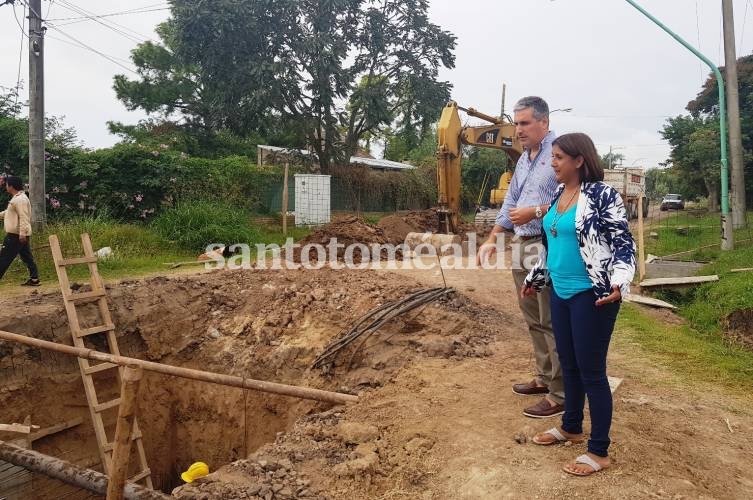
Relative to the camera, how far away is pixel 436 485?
251 centimetres

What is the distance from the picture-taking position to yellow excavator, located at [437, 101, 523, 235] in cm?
969

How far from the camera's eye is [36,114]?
8.67 meters

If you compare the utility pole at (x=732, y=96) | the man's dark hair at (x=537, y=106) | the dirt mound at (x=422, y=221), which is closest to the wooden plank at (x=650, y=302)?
the man's dark hair at (x=537, y=106)

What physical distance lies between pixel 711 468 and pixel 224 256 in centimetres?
904

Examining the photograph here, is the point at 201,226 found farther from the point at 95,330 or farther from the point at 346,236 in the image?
the point at 95,330

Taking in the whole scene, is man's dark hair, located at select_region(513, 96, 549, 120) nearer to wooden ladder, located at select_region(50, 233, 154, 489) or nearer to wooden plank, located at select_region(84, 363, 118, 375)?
wooden plank, located at select_region(84, 363, 118, 375)

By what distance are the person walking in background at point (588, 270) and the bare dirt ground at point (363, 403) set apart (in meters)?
0.39

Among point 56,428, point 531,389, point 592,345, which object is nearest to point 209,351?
point 56,428

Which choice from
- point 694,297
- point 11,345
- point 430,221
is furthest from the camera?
point 430,221

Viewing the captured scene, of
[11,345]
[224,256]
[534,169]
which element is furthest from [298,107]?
[534,169]

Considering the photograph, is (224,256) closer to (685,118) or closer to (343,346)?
(343,346)

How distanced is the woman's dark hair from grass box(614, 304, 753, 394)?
2.52m

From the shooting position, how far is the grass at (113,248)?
25.2 ft

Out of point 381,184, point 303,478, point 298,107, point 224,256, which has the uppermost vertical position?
point 298,107
